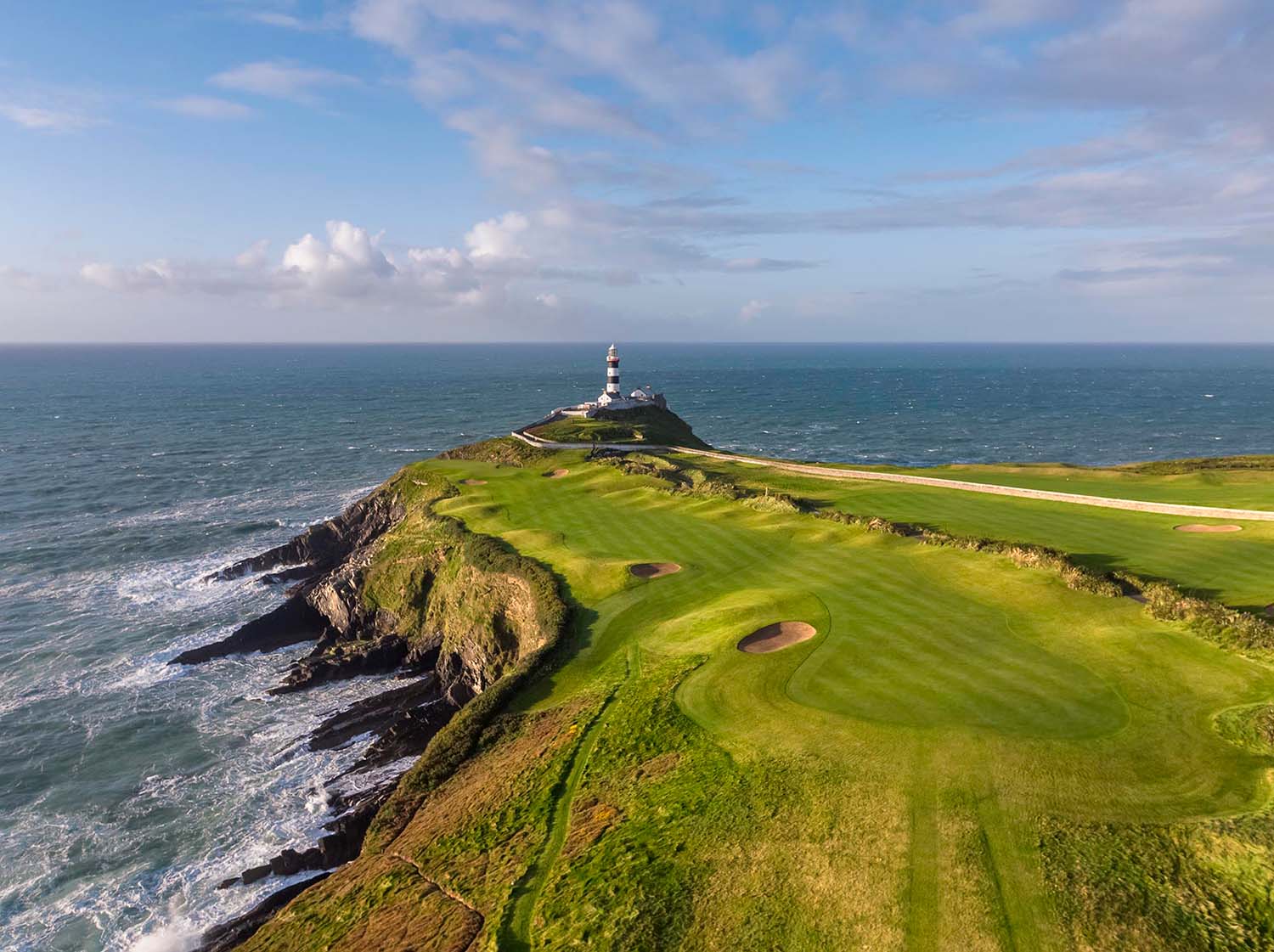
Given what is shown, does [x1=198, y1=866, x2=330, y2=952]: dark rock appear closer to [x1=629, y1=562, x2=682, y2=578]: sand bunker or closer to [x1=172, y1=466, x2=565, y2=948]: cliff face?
[x1=172, y1=466, x2=565, y2=948]: cliff face

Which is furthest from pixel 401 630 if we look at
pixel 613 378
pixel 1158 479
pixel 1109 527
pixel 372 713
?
pixel 613 378

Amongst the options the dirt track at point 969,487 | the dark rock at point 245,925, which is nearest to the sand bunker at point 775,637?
the dark rock at point 245,925

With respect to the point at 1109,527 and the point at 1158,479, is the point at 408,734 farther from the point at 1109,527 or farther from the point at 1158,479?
the point at 1158,479

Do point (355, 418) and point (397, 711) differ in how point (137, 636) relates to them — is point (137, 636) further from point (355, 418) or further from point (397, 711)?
point (355, 418)

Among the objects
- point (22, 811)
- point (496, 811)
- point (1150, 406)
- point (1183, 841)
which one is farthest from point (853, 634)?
point (1150, 406)

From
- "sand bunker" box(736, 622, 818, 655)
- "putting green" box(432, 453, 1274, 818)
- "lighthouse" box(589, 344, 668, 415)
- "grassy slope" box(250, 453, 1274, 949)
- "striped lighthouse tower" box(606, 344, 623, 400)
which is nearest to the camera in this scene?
"grassy slope" box(250, 453, 1274, 949)

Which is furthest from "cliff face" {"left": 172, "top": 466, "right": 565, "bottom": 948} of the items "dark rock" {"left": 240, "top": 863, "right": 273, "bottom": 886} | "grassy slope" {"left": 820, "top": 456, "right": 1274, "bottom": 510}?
"grassy slope" {"left": 820, "top": 456, "right": 1274, "bottom": 510}
